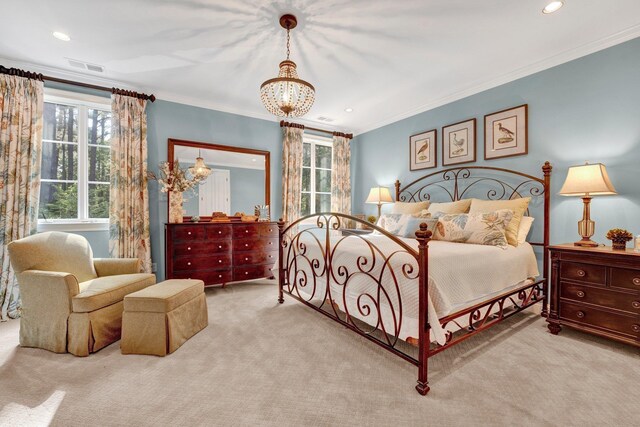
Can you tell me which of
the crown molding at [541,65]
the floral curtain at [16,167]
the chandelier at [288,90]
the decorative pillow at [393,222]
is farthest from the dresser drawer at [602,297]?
the floral curtain at [16,167]

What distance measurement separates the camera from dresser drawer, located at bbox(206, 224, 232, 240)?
3.76 metres

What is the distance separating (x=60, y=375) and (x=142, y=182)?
2449mm

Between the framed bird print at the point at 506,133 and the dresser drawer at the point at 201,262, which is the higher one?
the framed bird print at the point at 506,133

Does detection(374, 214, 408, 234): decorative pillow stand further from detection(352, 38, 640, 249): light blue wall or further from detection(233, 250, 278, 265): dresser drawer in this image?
detection(233, 250, 278, 265): dresser drawer

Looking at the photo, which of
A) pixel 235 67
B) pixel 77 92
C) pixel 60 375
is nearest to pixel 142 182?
pixel 77 92

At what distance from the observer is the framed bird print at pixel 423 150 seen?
4.21 m

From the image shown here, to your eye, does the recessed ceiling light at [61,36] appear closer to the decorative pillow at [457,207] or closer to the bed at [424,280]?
the bed at [424,280]

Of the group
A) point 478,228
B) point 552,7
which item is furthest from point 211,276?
point 552,7

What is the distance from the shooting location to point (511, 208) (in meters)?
2.96

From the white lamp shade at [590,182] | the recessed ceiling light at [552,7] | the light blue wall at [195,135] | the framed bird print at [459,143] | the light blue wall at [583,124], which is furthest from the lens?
the light blue wall at [195,135]

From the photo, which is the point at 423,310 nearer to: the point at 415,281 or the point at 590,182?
the point at 415,281

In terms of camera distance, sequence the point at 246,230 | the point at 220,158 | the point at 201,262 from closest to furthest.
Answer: the point at 201,262 → the point at 246,230 → the point at 220,158

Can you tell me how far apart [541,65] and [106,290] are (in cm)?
482

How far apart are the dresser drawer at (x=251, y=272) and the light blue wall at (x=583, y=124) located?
336 cm
